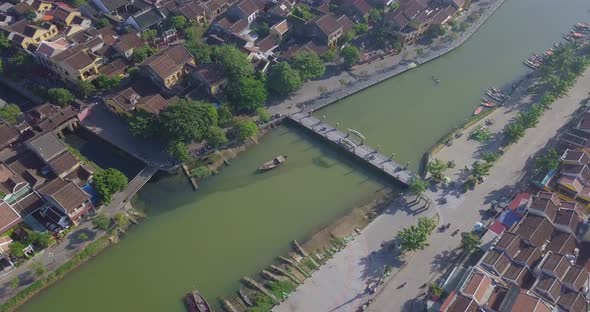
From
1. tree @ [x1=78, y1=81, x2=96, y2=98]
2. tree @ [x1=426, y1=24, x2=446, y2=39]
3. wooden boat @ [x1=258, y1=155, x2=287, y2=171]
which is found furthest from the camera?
tree @ [x1=426, y1=24, x2=446, y2=39]

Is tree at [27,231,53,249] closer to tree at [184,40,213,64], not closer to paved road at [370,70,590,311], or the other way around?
tree at [184,40,213,64]

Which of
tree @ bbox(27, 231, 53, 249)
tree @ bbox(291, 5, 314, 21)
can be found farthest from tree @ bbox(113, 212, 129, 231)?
tree @ bbox(291, 5, 314, 21)

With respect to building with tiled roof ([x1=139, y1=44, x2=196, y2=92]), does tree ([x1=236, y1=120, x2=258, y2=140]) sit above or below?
below

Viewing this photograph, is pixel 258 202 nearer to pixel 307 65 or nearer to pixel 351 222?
pixel 351 222

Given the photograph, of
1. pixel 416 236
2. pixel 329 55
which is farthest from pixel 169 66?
pixel 416 236

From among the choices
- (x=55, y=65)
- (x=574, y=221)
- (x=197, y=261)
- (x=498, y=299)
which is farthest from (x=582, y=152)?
(x=55, y=65)
